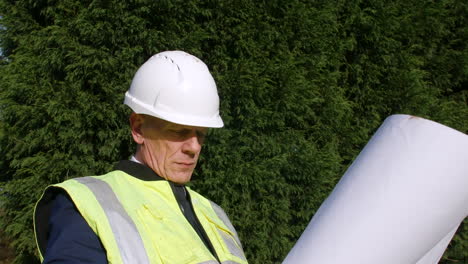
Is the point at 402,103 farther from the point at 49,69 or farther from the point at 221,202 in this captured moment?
the point at 49,69

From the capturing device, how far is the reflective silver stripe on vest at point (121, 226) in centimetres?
138

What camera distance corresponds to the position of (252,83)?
11.6 feet

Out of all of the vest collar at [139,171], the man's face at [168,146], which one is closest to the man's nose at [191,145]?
the man's face at [168,146]

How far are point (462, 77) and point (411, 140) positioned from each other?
4.65 m

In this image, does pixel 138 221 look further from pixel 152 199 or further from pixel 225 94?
pixel 225 94

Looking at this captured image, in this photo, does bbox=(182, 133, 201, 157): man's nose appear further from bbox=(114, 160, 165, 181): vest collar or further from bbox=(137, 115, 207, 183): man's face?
bbox=(114, 160, 165, 181): vest collar

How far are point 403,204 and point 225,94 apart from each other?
2443 mm

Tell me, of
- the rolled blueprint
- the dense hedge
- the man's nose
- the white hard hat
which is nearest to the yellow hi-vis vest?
the man's nose

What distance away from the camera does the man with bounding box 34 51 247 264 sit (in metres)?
1.37

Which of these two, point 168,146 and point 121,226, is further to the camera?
point 168,146

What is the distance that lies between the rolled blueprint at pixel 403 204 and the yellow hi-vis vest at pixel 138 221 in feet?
1.46

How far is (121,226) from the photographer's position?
4.68 ft

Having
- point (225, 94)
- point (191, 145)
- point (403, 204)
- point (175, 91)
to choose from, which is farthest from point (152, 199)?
point (225, 94)

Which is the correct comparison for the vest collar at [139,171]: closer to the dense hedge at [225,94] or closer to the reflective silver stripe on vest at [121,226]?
the reflective silver stripe on vest at [121,226]
